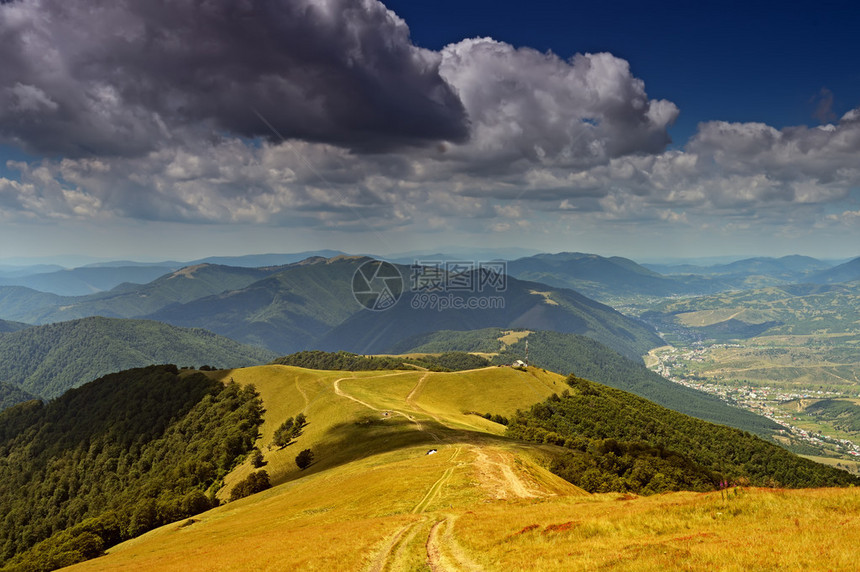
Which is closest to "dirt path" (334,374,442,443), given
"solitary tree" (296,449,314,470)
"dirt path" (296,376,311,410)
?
"dirt path" (296,376,311,410)

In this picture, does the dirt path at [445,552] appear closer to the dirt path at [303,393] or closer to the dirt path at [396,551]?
the dirt path at [396,551]

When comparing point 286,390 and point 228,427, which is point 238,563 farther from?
point 286,390

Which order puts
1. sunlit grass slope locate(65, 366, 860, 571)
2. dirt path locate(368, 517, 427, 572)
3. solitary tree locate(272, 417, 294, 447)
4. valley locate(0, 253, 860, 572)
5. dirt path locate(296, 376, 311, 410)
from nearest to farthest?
sunlit grass slope locate(65, 366, 860, 571) → valley locate(0, 253, 860, 572) → dirt path locate(368, 517, 427, 572) → solitary tree locate(272, 417, 294, 447) → dirt path locate(296, 376, 311, 410)

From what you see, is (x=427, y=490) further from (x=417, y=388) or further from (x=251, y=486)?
(x=417, y=388)

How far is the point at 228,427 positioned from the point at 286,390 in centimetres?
2576

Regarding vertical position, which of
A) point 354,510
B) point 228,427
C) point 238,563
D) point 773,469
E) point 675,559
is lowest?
point 773,469

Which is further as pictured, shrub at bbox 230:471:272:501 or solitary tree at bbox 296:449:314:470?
solitary tree at bbox 296:449:314:470

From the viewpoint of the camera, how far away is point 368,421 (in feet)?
367

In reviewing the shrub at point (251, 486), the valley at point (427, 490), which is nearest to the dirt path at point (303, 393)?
the valley at point (427, 490)

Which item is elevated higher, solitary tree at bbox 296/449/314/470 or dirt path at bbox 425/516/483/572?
dirt path at bbox 425/516/483/572

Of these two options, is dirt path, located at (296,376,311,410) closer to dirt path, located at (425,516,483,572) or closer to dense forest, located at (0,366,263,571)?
dense forest, located at (0,366,263,571)

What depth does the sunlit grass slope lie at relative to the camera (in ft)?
71.5

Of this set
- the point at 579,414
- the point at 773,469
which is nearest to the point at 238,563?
the point at 579,414

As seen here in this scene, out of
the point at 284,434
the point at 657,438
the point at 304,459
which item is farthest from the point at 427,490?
the point at 657,438
